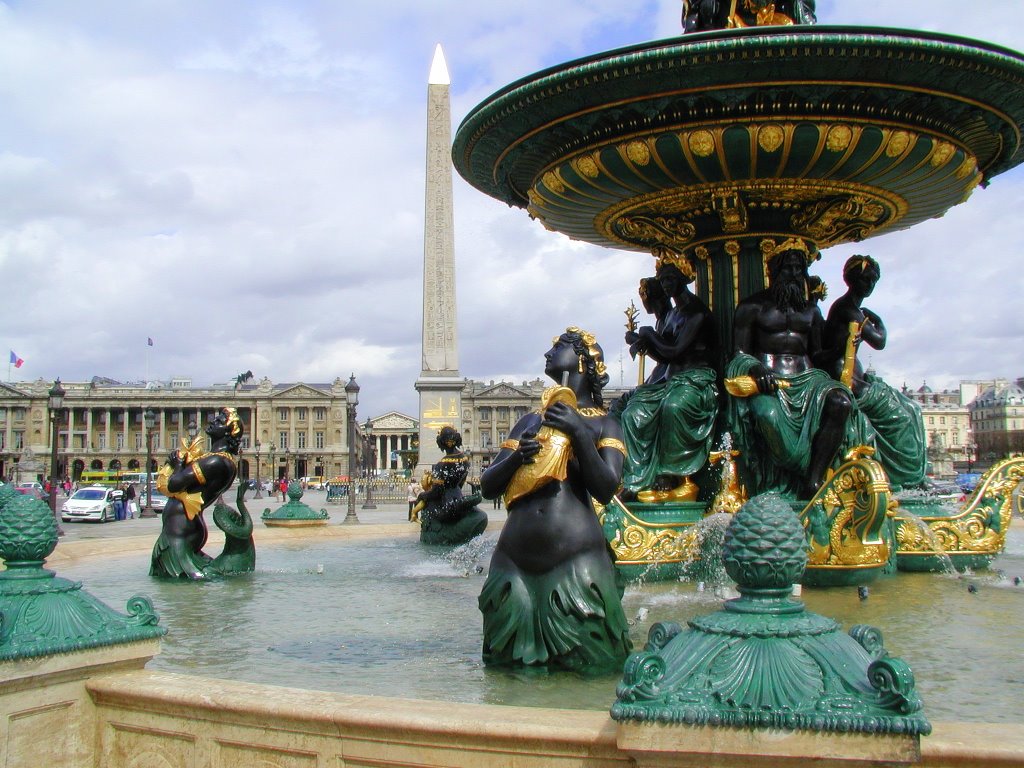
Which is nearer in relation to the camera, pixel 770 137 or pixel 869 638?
pixel 869 638

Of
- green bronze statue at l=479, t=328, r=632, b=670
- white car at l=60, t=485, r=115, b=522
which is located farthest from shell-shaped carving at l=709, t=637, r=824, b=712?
white car at l=60, t=485, r=115, b=522

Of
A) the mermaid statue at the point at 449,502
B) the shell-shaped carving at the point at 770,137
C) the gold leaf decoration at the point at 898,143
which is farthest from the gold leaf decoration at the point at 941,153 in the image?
the mermaid statue at the point at 449,502

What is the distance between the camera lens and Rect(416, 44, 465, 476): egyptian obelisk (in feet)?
126

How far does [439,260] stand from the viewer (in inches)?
1554

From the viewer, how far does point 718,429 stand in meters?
8.69

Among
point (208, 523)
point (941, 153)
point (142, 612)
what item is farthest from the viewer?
point (208, 523)

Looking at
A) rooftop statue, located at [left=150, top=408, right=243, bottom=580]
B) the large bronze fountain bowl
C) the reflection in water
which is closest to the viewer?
the reflection in water

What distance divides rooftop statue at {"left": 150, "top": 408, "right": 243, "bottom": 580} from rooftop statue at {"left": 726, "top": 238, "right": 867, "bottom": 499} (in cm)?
431

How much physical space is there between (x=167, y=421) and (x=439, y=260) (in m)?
102

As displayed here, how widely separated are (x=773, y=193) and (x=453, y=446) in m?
4.92

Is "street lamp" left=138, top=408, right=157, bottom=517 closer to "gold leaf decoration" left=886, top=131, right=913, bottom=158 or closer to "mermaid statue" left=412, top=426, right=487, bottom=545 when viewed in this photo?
"mermaid statue" left=412, top=426, right=487, bottom=545

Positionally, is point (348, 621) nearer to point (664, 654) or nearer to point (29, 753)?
point (29, 753)

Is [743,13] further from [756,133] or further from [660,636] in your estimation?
[660,636]

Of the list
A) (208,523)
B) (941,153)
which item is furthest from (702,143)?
(208,523)
